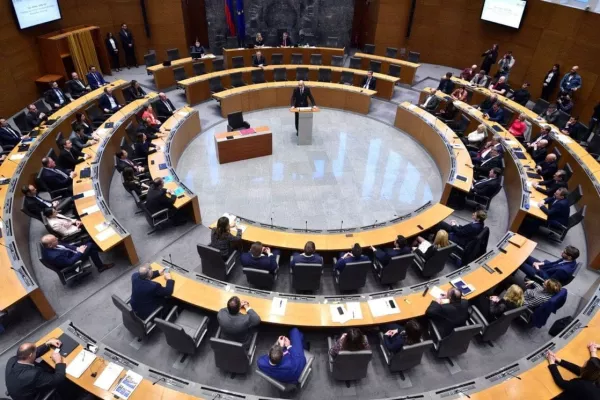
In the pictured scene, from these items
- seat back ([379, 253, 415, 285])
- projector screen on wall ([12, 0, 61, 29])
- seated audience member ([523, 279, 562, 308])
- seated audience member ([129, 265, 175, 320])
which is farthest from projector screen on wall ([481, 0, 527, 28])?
projector screen on wall ([12, 0, 61, 29])

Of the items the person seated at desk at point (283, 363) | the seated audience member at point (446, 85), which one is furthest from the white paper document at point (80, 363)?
the seated audience member at point (446, 85)

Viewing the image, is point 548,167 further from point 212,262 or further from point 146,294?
point 146,294

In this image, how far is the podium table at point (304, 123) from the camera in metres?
11.5

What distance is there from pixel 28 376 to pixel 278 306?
317cm

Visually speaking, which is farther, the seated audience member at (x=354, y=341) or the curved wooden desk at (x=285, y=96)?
the curved wooden desk at (x=285, y=96)

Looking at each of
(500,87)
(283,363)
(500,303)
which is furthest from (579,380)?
(500,87)

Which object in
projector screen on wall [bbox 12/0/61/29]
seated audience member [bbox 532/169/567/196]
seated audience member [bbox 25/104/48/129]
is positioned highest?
projector screen on wall [bbox 12/0/61/29]

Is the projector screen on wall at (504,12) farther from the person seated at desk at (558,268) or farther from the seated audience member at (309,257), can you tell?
the seated audience member at (309,257)

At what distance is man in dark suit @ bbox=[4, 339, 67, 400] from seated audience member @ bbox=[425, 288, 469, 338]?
A: 4.94m

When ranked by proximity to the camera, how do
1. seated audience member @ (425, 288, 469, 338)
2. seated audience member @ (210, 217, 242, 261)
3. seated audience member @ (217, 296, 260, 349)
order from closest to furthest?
seated audience member @ (217, 296, 260, 349), seated audience member @ (425, 288, 469, 338), seated audience member @ (210, 217, 242, 261)

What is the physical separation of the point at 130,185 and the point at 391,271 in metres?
5.78

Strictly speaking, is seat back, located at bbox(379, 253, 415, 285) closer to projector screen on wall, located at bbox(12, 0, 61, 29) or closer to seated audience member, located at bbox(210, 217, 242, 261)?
seated audience member, located at bbox(210, 217, 242, 261)

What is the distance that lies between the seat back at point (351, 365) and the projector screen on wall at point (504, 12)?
15389mm

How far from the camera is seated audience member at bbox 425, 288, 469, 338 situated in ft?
17.3
